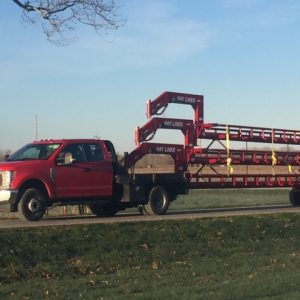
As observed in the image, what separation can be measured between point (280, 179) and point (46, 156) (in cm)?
1186

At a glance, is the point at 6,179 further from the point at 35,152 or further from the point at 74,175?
the point at 74,175

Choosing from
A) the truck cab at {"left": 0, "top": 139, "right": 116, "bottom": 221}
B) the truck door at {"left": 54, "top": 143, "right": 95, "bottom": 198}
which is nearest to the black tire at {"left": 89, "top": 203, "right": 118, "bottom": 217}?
the truck cab at {"left": 0, "top": 139, "right": 116, "bottom": 221}

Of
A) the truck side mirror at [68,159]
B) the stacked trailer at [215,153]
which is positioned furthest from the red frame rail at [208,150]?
the truck side mirror at [68,159]

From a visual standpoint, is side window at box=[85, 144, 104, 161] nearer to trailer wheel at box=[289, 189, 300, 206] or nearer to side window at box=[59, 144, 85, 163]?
side window at box=[59, 144, 85, 163]

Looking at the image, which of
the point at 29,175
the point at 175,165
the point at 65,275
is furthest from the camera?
the point at 175,165

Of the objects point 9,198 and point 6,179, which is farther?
point 6,179

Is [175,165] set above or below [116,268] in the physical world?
above

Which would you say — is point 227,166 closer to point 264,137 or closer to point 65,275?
point 264,137

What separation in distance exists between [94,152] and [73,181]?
1097 millimetres

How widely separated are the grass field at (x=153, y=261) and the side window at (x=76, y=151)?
127 inches

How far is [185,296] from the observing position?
8.75 meters

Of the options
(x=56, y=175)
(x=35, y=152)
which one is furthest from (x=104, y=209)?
(x=35, y=152)

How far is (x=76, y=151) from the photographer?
17.2 metres

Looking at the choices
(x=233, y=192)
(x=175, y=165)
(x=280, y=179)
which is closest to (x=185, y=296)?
(x=175, y=165)
